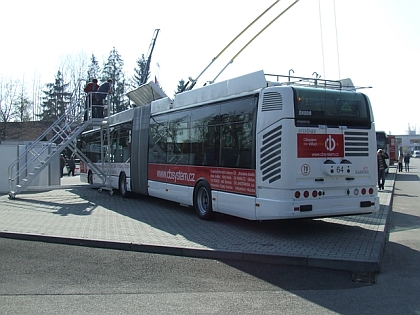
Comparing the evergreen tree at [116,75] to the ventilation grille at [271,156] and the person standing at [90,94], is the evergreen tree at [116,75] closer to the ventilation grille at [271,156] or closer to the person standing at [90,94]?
the person standing at [90,94]

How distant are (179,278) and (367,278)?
2847mm


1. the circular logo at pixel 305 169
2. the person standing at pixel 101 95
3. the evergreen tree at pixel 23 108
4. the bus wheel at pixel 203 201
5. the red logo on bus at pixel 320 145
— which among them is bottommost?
the bus wheel at pixel 203 201

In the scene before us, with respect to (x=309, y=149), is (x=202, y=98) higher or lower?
higher

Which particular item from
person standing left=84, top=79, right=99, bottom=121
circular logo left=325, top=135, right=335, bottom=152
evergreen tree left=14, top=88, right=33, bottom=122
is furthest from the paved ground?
evergreen tree left=14, top=88, right=33, bottom=122

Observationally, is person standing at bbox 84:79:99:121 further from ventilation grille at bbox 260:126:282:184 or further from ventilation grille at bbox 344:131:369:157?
ventilation grille at bbox 344:131:369:157

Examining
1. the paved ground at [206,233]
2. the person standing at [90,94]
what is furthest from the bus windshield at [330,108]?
the person standing at [90,94]

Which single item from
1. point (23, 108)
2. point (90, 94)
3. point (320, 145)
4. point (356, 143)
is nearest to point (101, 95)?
point (90, 94)

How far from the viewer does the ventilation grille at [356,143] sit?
9406mm

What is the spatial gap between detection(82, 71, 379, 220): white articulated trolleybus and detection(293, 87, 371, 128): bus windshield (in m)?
0.02

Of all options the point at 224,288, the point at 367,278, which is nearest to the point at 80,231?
the point at 224,288

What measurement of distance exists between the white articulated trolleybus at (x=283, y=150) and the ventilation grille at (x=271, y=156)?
0.02m

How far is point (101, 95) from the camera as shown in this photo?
716 inches

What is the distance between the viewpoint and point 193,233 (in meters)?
9.95

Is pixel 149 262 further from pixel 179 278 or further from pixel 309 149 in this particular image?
pixel 309 149
